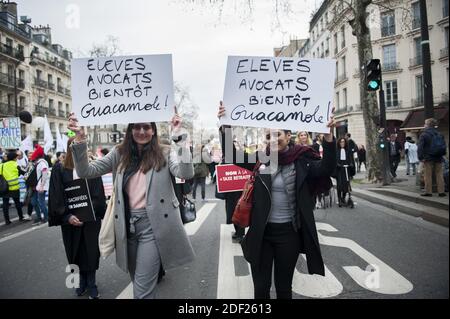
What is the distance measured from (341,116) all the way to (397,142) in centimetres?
570

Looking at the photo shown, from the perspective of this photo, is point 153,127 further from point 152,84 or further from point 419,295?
point 419,295

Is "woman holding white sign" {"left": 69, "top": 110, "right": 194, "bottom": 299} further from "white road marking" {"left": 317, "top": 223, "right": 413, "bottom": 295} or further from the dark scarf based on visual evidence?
"white road marking" {"left": 317, "top": 223, "right": 413, "bottom": 295}

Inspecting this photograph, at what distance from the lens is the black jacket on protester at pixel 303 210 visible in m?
2.86

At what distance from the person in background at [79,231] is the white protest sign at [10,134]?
8658 mm

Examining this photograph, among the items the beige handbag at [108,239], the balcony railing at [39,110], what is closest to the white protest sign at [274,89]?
the beige handbag at [108,239]

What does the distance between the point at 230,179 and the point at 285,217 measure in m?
4.03

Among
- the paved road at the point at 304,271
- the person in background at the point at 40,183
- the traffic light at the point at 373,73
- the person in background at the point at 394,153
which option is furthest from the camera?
the person in background at the point at 394,153

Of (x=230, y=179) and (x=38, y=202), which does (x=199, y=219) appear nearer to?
(x=230, y=179)

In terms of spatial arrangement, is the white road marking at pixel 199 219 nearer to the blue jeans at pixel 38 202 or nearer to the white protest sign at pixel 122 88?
the blue jeans at pixel 38 202

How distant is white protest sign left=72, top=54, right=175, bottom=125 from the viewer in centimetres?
299

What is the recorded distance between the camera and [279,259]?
2.93m

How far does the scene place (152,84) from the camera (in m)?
3.04
